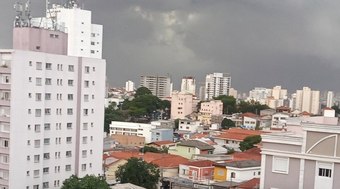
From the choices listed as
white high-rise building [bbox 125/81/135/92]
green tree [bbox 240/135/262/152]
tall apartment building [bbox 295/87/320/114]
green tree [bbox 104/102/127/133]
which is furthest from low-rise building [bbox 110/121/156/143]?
white high-rise building [bbox 125/81/135/92]

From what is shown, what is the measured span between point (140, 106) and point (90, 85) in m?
45.6

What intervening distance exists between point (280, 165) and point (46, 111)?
1276 cm

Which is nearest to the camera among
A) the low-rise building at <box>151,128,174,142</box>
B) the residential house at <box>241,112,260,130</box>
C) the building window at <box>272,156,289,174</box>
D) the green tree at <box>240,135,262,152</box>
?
the building window at <box>272,156,289,174</box>

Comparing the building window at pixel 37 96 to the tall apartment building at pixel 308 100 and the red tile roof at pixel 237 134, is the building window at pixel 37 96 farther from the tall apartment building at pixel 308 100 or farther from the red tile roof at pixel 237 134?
the tall apartment building at pixel 308 100

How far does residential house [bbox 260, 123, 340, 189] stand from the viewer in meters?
10.4

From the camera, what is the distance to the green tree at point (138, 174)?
25.3 meters

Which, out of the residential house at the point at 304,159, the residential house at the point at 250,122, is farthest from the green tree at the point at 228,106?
the residential house at the point at 304,159

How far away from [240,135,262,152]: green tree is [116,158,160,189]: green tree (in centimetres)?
1607

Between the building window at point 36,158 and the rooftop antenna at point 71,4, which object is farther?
the rooftop antenna at point 71,4

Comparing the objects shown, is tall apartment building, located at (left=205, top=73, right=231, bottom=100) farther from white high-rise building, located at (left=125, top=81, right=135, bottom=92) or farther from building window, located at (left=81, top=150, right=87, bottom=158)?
building window, located at (left=81, top=150, right=87, bottom=158)

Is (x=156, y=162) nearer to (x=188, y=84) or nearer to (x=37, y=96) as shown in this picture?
(x=37, y=96)

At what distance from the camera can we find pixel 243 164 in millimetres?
25672

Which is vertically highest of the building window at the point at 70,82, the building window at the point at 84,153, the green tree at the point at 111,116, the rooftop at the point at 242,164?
the building window at the point at 70,82

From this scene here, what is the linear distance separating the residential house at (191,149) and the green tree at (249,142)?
13.8 feet
